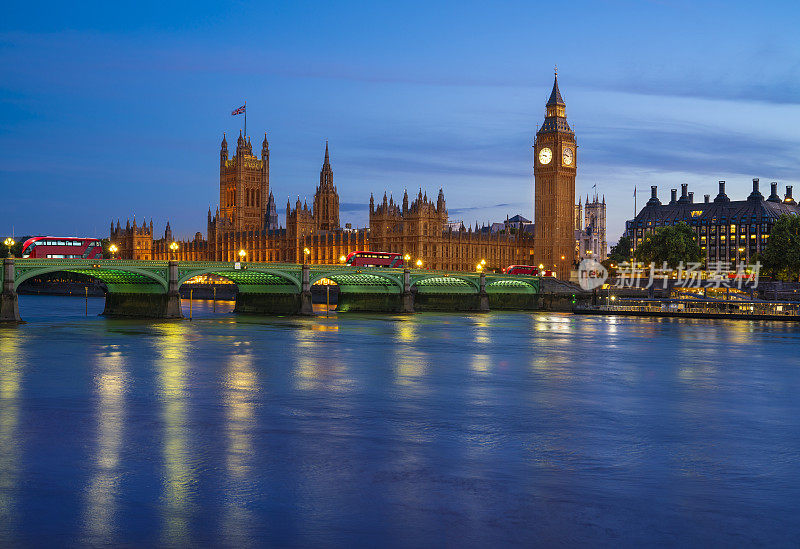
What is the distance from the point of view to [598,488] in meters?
15.3

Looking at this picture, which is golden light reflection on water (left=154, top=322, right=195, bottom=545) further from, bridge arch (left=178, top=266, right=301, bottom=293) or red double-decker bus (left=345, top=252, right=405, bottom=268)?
red double-decker bus (left=345, top=252, right=405, bottom=268)

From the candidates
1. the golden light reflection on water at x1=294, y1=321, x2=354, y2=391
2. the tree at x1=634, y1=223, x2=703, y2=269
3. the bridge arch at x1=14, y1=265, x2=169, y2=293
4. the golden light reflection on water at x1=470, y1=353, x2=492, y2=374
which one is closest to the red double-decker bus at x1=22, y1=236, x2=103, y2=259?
the bridge arch at x1=14, y1=265, x2=169, y2=293

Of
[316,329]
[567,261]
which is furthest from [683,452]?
[567,261]

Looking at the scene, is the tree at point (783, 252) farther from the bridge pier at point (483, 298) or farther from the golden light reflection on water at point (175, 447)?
the golden light reflection on water at point (175, 447)

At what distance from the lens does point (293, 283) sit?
73.6 meters

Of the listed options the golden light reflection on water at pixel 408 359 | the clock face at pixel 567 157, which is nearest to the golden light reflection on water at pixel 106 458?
the golden light reflection on water at pixel 408 359

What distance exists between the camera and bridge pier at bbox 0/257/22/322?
52.4 meters

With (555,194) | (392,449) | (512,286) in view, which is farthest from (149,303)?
(555,194)

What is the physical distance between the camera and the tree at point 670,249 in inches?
4154

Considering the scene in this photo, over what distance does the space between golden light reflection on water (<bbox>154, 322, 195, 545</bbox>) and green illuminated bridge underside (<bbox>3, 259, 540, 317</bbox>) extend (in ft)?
67.3

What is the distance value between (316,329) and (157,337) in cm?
1283

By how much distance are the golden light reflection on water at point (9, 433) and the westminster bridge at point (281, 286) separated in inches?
639

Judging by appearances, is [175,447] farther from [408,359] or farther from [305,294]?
[305,294]

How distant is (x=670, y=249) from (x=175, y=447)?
9614 centimetres
